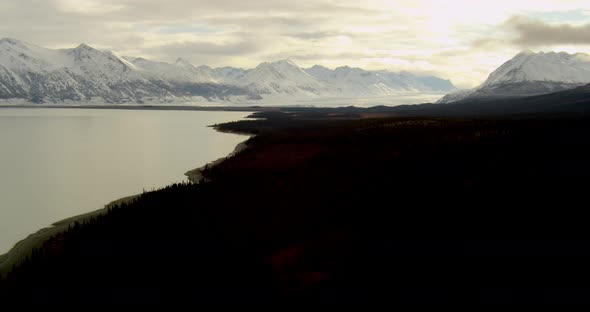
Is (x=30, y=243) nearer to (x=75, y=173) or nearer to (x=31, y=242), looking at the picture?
(x=31, y=242)

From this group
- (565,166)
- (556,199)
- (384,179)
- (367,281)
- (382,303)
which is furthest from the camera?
(384,179)

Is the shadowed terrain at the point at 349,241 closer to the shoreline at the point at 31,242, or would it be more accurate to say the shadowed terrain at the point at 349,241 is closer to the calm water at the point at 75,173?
the shoreline at the point at 31,242

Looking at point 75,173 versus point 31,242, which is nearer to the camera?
point 31,242

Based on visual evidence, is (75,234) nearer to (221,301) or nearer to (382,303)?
(221,301)

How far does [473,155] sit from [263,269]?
38763mm

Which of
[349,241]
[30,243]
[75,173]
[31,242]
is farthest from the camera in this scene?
[75,173]

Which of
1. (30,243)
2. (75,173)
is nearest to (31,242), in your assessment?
(30,243)

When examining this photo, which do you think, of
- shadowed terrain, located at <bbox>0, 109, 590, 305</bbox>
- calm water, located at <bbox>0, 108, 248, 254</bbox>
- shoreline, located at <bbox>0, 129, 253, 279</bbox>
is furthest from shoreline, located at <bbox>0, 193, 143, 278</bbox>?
shadowed terrain, located at <bbox>0, 109, 590, 305</bbox>

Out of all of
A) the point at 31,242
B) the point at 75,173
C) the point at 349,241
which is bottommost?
the point at 75,173

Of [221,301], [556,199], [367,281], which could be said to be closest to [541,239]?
[556,199]

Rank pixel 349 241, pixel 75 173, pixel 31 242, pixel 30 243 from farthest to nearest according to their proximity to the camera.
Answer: pixel 75 173, pixel 31 242, pixel 30 243, pixel 349 241

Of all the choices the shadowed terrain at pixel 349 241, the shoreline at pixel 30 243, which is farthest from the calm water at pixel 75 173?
the shadowed terrain at pixel 349 241

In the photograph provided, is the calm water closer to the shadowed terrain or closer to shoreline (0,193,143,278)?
shoreline (0,193,143,278)

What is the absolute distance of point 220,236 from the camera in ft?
133
